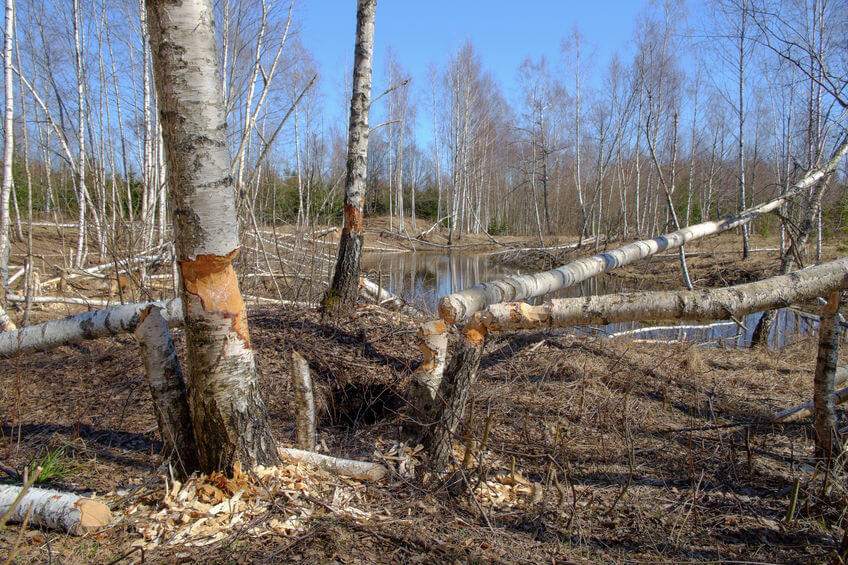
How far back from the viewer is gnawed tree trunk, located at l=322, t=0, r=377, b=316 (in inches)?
182

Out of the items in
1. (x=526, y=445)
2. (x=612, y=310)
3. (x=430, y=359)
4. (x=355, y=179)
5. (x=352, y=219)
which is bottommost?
(x=526, y=445)

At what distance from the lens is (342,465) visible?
8.21ft

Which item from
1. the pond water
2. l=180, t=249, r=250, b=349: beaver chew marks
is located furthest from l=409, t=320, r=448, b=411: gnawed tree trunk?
the pond water

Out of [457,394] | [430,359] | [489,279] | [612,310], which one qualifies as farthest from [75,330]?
[489,279]

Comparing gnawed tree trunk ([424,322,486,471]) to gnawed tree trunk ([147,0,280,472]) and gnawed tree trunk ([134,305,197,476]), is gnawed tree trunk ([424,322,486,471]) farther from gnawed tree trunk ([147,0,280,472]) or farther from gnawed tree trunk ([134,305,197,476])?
gnawed tree trunk ([134,305,197,476])

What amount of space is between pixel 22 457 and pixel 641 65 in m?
17.3

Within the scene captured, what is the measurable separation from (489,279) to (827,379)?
11.3 m

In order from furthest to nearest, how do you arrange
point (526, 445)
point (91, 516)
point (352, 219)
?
1. point (352, 219)
2. point (526, 445)
3. point (91, 516)

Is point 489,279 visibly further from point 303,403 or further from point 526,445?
point 303,403

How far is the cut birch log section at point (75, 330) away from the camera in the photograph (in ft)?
11.9

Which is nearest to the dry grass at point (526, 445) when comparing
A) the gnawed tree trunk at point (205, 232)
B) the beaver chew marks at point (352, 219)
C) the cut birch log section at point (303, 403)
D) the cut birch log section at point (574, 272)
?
the cut birch log section at point (303, 403)

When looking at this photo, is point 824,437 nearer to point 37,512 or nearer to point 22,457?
point 37,512

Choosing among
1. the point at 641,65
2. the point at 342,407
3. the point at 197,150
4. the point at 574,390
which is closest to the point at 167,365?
the point at 197,150

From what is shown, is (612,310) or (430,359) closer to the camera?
(612,310)
